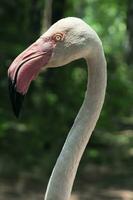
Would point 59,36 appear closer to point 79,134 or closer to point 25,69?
point 25,69

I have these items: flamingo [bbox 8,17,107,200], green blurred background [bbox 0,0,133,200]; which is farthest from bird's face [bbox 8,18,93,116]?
green blurred background [bbox 0,0,133,200]

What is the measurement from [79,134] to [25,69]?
397 mm

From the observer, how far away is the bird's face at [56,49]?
2602 millimetres

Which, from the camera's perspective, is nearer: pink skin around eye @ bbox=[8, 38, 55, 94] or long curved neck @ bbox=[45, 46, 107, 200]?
pink skin around eye @ bbox=[8, 38, 55, 94]

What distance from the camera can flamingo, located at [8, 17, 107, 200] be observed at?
2633mm

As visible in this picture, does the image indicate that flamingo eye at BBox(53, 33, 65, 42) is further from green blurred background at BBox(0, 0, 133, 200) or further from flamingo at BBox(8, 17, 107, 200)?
green blurred background at BBox(0, 0, 133, 200)

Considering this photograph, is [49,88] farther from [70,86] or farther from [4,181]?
[4,181]

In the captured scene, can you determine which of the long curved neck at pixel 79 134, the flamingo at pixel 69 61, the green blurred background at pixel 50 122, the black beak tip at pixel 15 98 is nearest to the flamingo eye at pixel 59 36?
the flamingo at pixel 69 61

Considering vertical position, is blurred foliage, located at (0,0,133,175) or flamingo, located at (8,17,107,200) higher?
blurred foliage, located at (0,0,133,175)

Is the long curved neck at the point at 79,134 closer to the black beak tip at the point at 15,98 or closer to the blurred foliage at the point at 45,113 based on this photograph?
the black beak tip at the point at 15,98

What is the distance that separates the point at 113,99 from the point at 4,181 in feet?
7.05

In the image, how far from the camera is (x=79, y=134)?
2727mm

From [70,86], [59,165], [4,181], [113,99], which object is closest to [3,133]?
[4,181]

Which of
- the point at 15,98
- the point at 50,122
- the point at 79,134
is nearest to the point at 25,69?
the point at 15,98
